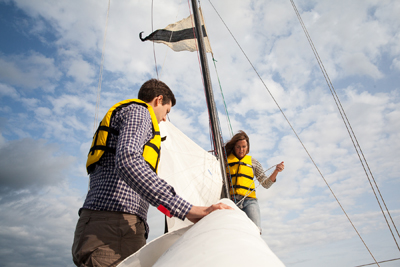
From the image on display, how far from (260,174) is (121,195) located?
10.4ft

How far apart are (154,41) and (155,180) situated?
6.18 meters

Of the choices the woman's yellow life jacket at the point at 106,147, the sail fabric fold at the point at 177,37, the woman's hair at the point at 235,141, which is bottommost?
the woman's yellow life jacket at the point at 106,147

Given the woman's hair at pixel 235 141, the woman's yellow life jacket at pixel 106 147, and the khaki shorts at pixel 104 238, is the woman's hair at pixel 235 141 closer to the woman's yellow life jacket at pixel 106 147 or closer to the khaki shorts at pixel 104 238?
the woman's yellow life jacket at pixel 106 147

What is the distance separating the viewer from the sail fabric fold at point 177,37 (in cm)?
652

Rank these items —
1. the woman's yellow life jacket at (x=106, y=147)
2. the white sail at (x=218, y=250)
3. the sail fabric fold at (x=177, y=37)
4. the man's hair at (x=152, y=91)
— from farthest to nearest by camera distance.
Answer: the sail fabric fold at (x=177, y=37)
the man's hair at (x=152, y=91)
the woman's yellow life jacket at (x=106, y=147)
the white sail at (x=218, y=250)

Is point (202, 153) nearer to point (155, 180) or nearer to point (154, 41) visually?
point (155, 180)

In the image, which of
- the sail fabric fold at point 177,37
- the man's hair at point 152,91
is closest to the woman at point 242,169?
the man's hair at point 152,91

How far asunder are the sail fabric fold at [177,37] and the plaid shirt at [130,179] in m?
5.61

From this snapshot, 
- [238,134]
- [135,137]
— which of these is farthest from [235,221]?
[238,134]

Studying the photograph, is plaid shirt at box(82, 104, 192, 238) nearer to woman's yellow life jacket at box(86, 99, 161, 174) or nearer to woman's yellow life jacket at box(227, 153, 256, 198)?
woman's yellow life jacket at box(86, 99, 161, 174)

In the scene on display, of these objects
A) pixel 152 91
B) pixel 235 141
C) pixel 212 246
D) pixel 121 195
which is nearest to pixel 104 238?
pixel 121 195

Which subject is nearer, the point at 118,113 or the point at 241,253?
the point at 241,253

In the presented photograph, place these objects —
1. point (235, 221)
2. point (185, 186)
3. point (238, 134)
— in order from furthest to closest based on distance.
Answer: point (238, 134), point (185, 186), point (235, 221)

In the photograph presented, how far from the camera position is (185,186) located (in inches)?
136
